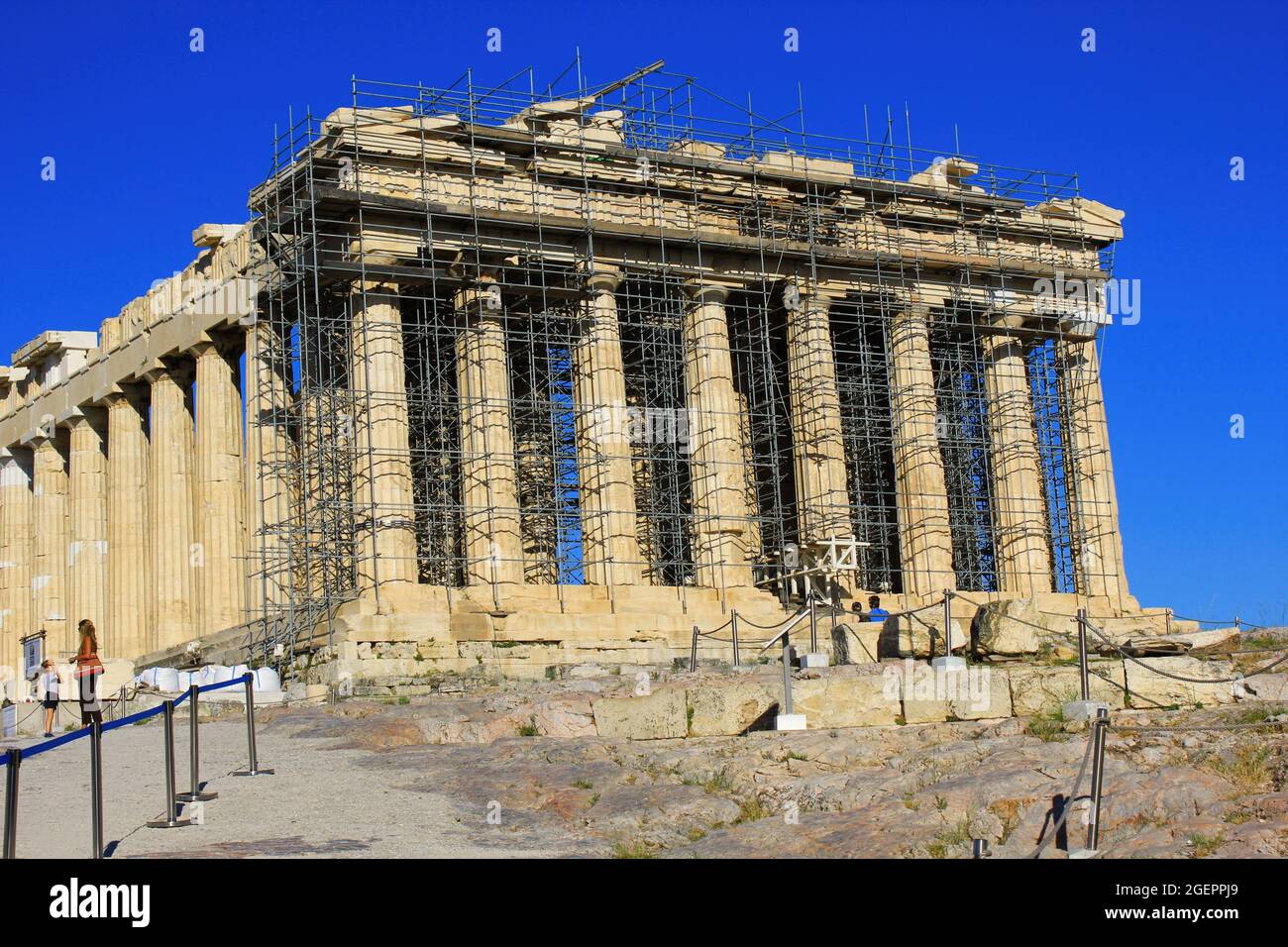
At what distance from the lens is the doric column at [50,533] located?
49.6 m

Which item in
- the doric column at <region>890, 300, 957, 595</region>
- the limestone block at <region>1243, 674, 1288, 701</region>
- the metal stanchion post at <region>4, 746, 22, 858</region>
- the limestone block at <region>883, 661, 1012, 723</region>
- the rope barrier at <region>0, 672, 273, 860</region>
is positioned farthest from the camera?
the doric column at <region>890, 300, 957, 595</region>

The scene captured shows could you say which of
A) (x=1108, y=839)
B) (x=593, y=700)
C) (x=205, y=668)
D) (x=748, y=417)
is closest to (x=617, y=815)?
(x=1108, y=839)

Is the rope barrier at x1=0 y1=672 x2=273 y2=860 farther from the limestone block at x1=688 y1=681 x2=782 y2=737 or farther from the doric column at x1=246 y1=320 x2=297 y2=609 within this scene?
the doric column at x1=246 y1=320 x2=297 y2=609

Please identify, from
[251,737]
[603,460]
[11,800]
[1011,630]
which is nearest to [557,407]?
Result: [603,460]

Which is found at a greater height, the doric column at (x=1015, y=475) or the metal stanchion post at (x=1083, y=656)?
the doric column at (x=1015, y=475)

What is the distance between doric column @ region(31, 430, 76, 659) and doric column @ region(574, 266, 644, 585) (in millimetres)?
17203

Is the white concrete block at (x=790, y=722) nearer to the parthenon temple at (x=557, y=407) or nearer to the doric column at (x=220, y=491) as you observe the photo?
the parthenon temple at (x=557, y=407)

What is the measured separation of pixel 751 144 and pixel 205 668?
62.5 feet

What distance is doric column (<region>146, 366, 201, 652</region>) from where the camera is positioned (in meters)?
43.2

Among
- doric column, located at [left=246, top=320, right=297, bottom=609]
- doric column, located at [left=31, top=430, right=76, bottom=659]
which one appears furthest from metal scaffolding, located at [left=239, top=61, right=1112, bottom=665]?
doric column, located at [left=31, top=430, right=76, bottom=659]

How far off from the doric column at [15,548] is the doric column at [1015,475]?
87.4 ft

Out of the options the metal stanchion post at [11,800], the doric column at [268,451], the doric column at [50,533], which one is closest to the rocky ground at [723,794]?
the metal stanchion post at [11,800]
